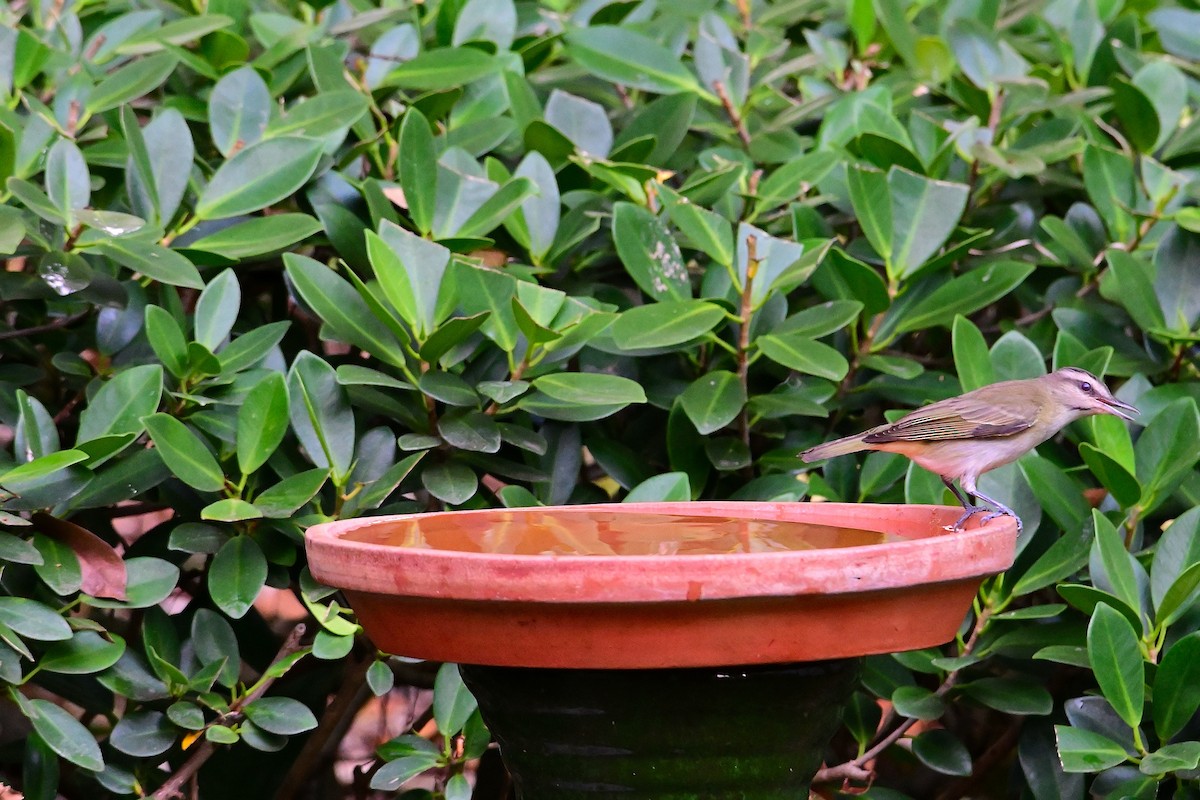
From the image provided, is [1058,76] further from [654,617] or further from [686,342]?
[654,617]

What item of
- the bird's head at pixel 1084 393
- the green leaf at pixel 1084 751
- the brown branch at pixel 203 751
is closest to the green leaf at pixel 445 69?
the brown branch at pixel 203 751

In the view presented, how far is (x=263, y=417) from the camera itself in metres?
2.42

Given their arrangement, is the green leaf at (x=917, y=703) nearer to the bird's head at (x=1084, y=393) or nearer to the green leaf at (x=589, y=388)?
the bird's head at (x=1084, y=393)

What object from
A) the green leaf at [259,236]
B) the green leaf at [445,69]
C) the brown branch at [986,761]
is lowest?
the brown branch at [986,761]

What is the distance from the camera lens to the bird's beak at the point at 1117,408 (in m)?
2.71

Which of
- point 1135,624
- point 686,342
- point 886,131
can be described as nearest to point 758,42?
point 886,131

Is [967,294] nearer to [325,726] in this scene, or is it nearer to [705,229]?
[705,229]

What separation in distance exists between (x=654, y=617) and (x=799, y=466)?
3.82 feet

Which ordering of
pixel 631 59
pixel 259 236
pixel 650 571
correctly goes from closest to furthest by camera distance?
pixel 650 571 → pixel 259 236 → pixel 631 59

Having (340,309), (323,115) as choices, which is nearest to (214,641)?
(340,309)

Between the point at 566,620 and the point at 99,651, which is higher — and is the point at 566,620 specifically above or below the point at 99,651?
above

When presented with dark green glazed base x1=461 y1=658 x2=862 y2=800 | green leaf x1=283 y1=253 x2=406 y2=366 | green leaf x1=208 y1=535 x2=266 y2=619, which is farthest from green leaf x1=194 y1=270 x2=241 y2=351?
dark green glazed base x1=461 y1=658 x2=862 y2=800

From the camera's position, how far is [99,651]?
2.40m

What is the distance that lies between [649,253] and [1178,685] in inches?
51.7
